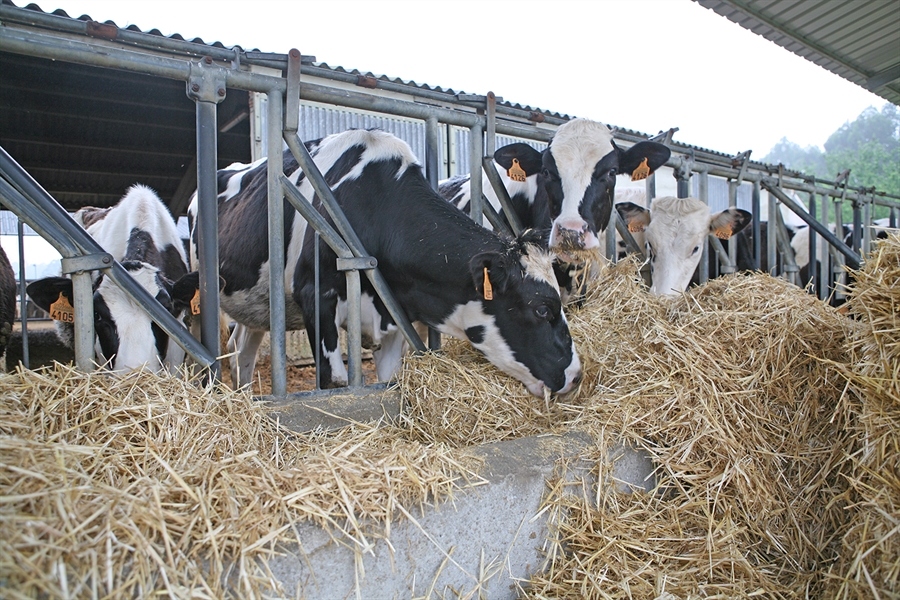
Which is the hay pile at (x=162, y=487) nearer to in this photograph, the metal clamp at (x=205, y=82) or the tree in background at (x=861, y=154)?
the metal clamp at (x=205, y=82)

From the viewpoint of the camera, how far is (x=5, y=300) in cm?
485

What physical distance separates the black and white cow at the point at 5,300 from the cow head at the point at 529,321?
4112 mm

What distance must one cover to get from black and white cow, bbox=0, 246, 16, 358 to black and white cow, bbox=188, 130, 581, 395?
250cm

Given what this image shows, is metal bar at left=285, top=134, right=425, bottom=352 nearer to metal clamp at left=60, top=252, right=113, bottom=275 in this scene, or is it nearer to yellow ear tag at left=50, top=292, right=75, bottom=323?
metal clamp at left=60, top=252, right=113, bottom=275

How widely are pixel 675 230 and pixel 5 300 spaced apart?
5.82m

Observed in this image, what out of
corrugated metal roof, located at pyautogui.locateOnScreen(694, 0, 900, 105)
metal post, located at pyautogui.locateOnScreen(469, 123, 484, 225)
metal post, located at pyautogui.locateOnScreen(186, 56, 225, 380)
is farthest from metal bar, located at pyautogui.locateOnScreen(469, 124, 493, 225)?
corrugated metal roof, located at pyautogui.locateOnScreen(694, 0, 900, 105)

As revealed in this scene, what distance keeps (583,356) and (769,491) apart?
113 cm

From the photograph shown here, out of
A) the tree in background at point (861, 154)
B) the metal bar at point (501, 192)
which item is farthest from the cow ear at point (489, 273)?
the tree in background at point (861, 154)

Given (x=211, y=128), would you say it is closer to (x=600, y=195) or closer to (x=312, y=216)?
(x=312, y=216)

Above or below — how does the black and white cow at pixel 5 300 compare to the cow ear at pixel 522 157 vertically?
below

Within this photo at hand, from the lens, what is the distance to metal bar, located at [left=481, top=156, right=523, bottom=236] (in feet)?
12.8

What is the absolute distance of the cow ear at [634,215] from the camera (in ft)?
17.6

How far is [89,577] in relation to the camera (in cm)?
134

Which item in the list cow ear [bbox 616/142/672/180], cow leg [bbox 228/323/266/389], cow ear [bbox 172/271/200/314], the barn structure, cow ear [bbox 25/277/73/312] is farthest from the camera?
cow leg [bbox 228/323/266/389]
